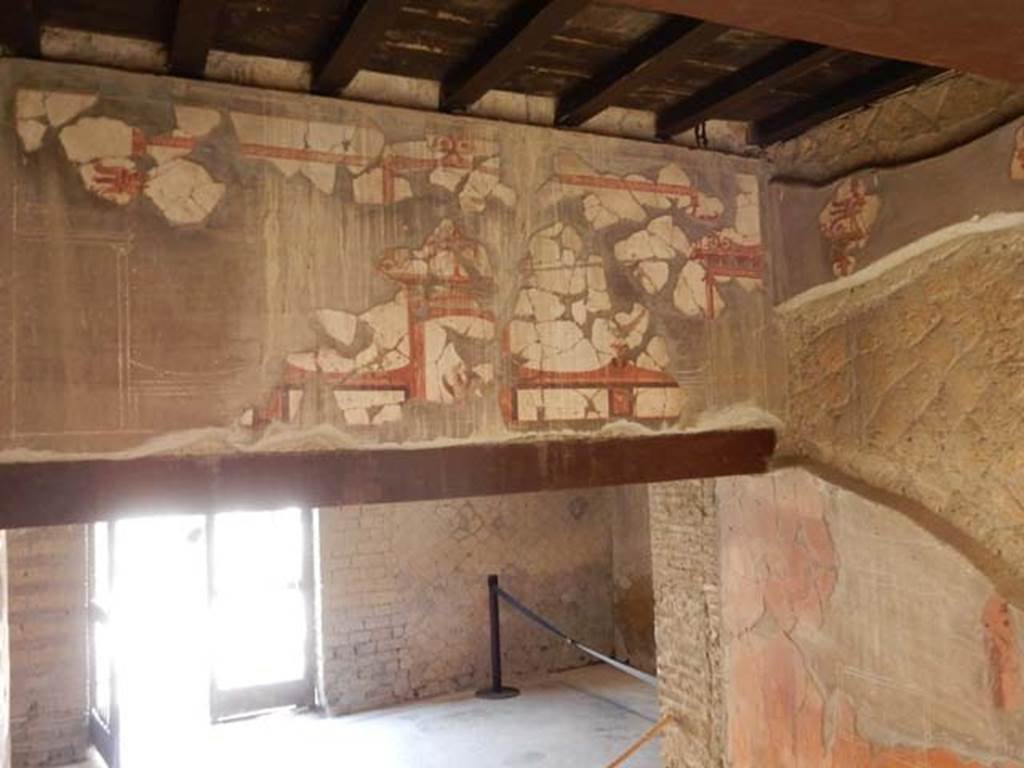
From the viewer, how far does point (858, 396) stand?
262 centimetres

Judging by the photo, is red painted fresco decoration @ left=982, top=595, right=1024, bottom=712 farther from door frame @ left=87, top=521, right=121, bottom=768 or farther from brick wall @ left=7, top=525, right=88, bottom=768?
brick wall @ left=7, top=525, right=88, bottom=768

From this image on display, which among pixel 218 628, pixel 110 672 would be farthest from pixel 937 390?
pixel 218 628

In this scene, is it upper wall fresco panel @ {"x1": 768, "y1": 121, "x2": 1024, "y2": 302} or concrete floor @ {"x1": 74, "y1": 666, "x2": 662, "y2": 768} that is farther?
concrete floor @ {"x1": 74, "y1": 666, "x2": 662, "y2": 768}

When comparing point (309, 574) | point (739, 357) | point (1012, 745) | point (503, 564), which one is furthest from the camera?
point (503, 564)

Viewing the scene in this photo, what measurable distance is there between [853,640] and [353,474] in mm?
1550

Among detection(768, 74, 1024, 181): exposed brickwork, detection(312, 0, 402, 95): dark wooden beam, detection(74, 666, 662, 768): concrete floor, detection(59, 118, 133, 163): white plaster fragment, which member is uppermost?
detection(312, 0, 402, 95): dark wooden beam

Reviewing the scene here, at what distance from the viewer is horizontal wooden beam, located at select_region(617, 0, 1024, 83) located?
1.27 meters

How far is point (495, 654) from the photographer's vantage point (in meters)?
6.25

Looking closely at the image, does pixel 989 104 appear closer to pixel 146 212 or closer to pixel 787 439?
pixel 787 439

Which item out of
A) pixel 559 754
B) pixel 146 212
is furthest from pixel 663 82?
pixel 559 754

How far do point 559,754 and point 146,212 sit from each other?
3975mm

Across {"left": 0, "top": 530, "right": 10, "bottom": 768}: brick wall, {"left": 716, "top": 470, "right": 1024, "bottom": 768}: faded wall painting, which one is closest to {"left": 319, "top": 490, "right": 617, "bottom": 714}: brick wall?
{"left": 0, "top": 530, "right": 10, "bottom": 768}: brick wall

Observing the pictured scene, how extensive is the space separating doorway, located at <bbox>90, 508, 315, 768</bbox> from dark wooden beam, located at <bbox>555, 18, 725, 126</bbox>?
13.8ft

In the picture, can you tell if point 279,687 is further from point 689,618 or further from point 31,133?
point 31,133
